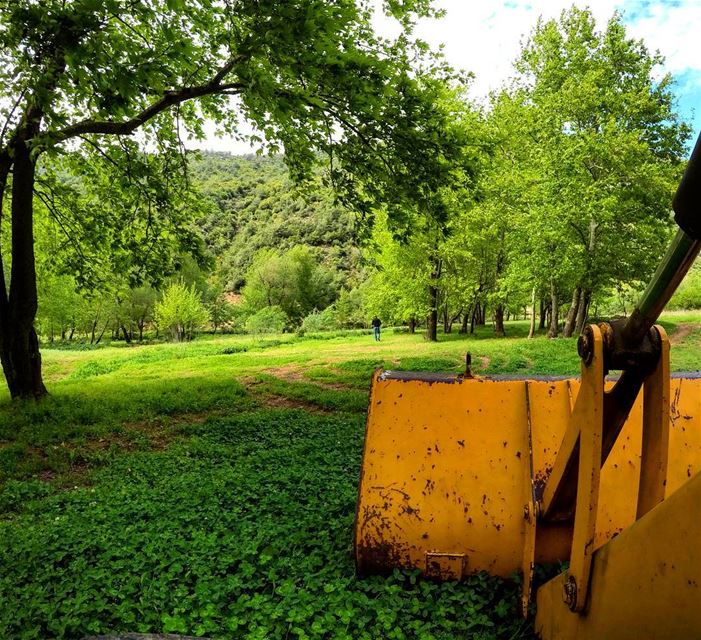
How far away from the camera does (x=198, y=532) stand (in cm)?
400

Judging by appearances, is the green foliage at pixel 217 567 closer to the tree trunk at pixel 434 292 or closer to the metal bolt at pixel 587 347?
the metal bolt at pixel 587 347

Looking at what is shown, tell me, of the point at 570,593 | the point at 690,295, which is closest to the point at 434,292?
the point at 570,593

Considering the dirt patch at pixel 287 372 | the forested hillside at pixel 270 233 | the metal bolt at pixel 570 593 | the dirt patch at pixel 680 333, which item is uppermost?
the forested hillside at pixel 270 233

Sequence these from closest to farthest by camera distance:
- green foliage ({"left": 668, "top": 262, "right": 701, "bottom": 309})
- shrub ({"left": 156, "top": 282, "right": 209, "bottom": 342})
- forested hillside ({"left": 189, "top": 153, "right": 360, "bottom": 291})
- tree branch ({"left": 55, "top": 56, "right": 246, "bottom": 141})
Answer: tree branch ({"left": 55, "top": 56, "right": 246, "bottom": 141}), shrub ({"left": 156, "top": 282, "right": 209, "bottom": 342}), green foliage ({"left": 668, "top": 262, "right": 701, "bottom": 309}), forested hillside ({"left": 189, "top": 153, "right": 360, "bottom": 291})

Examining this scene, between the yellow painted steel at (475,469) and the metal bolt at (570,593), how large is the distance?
2.44ft

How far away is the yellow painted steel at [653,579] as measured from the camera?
1451 millimetres

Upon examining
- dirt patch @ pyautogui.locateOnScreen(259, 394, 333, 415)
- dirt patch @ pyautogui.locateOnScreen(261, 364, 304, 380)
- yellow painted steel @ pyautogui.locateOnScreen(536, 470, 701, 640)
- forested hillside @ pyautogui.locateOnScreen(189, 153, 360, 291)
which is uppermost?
forested hillside @ pyautogui.locateOnScreen(189, 153, 360, 291)

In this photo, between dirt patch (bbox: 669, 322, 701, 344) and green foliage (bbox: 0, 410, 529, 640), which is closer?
green foliage (bbox: 0, 410, 529, 640)

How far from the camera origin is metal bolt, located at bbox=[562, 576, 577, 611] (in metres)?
2.02

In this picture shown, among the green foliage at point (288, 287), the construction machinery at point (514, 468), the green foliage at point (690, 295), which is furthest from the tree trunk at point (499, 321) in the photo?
the green foliage at point (288, 287)

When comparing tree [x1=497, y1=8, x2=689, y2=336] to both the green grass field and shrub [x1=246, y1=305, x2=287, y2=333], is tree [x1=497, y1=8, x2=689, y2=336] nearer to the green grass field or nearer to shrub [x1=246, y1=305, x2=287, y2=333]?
the green grass field

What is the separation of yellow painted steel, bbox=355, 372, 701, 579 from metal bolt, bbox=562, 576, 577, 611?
743 mm

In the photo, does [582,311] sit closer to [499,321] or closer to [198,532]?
[499,321]

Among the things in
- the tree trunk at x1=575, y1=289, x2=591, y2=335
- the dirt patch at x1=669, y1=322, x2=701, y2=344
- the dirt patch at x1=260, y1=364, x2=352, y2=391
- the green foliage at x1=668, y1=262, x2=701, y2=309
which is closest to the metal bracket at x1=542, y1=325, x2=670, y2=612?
the dirt patch at x1=260, y1=364, x2=352, y2=391
